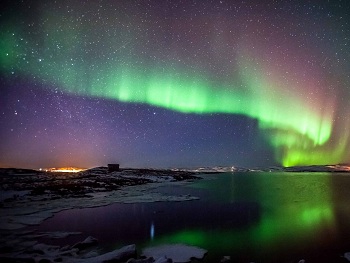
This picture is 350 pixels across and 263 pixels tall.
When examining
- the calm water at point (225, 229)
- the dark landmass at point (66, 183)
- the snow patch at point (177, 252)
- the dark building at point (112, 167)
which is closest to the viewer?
the snow patch at point (177, 252)

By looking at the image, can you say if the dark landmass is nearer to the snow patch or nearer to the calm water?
the calm water

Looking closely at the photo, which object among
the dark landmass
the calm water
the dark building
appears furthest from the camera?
the dark building

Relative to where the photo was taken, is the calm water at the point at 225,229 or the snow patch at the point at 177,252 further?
the calm water at the point at 225,229

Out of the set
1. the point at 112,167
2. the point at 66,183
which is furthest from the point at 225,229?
the point at 112,167

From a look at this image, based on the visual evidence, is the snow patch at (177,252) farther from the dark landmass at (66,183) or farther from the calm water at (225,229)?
the dark landmass at (66,183)

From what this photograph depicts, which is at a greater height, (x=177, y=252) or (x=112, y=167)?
(x=177, y=252)

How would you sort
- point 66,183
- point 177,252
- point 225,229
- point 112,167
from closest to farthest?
1. point 177,252
2. point 225,229
3. point 66,183
4. point 112,167

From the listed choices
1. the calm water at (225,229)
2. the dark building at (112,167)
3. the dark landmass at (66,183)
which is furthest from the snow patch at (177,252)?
the dark building at (112,167)

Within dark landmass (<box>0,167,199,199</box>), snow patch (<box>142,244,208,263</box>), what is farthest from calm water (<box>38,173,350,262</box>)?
dark landmass (<box>0,167,199,199</box>)

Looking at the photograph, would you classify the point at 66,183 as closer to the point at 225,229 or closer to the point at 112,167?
the point at 225,229

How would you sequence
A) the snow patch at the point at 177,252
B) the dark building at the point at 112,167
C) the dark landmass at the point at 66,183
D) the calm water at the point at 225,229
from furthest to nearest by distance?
1. the dark building at the point at 112,167
2. the dark landmass at the point at 66,183
3. the calm water at the point at 225,229
4. the snow patch at the point at 177,252

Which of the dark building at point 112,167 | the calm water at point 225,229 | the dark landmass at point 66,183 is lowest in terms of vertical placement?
the dark building at point 112,167

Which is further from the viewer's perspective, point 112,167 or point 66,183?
point 112,167

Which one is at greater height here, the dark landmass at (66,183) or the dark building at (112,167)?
the dark landmass at (66,183)
